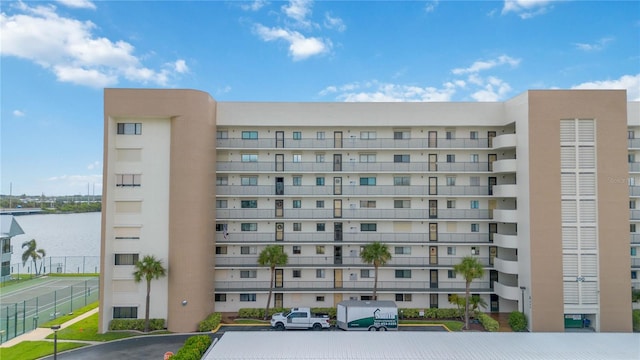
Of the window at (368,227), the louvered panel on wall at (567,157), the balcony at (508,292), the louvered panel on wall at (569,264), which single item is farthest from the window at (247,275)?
the louvered panel on wall at (567,157)

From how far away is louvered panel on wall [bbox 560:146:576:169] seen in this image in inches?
1032

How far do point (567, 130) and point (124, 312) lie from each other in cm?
3302

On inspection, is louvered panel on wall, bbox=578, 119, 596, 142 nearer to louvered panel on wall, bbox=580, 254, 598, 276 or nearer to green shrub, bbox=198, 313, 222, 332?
louvered panel on wall, bbox=580, 254, 598, 276

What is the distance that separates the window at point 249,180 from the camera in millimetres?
30375

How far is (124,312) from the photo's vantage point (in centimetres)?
2686

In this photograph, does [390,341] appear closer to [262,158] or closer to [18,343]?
[262,158]

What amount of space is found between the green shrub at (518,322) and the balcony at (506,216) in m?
6.40

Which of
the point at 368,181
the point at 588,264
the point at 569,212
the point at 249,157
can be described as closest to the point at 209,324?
the point at 249,157

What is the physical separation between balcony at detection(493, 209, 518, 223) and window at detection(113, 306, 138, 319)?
26842mm

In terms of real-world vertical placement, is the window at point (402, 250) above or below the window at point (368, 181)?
below

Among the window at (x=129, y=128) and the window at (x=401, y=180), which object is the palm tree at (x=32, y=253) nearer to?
the window at (x=129, y=128)

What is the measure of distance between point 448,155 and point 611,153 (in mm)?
10474

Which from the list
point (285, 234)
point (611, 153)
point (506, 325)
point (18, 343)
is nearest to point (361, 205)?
point (285, 234)

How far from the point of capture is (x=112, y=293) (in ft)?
87.9
